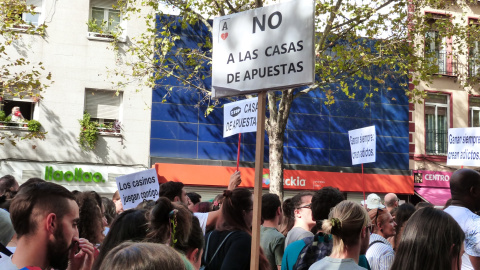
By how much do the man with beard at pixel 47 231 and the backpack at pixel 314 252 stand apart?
1.80 metres

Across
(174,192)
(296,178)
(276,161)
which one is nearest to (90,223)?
(174,192)

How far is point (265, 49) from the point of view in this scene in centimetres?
503

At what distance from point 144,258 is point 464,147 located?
10956mm

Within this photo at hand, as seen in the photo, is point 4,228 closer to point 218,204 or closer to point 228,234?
point 228,234

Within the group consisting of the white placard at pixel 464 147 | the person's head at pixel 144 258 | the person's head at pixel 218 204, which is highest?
the white placard at pixel 464 147

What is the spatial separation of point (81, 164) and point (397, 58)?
9670mm

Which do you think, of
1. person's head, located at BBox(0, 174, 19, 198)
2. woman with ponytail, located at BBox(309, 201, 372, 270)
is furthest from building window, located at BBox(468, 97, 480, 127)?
woman with ponytail, located at BBox(309, 201, 372, 270)

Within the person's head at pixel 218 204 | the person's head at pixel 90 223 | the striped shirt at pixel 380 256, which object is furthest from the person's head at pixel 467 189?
the person's head at pixel 218 204

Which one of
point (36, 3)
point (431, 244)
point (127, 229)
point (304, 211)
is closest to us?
point (431, 244)

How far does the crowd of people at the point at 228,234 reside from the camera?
358 centimetres

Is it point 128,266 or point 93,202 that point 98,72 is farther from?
point 128,266

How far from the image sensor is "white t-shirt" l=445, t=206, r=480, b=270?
5.39 m

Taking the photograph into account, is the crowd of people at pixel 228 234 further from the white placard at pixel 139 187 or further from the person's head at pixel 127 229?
the white placard at pixel 139 187

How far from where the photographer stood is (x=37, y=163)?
19562 millimetres
